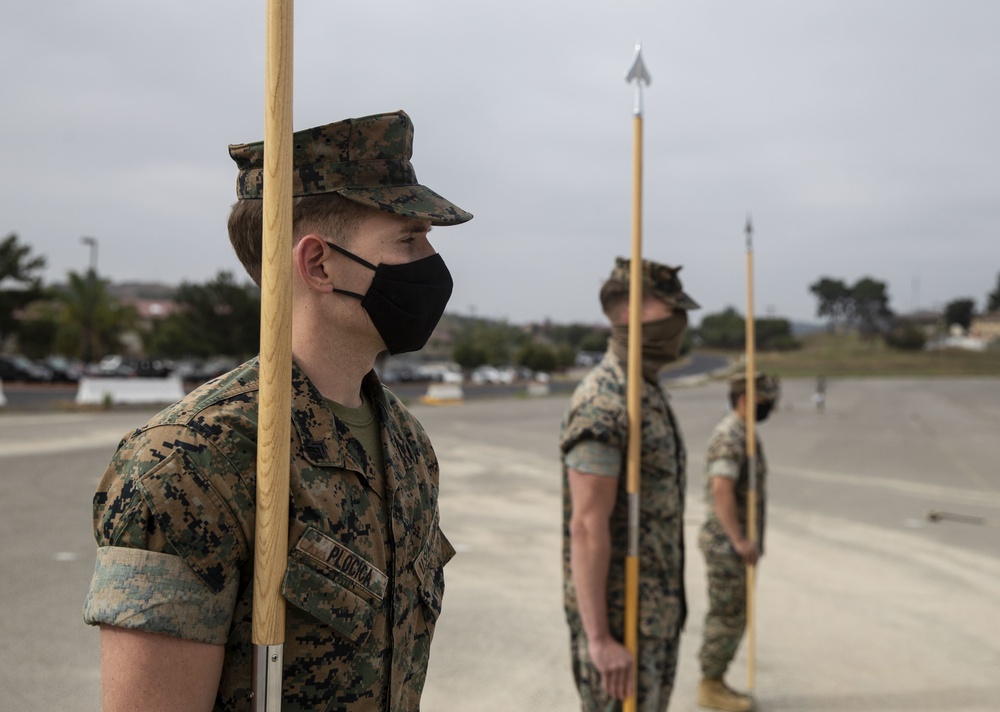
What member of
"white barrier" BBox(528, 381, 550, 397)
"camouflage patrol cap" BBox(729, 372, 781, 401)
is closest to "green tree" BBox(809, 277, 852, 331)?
"white barrier" BBox(528, 381, 550, 397)

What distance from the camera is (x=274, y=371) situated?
1.44 metres

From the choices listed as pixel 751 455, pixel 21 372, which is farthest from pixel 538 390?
pixel 751 455

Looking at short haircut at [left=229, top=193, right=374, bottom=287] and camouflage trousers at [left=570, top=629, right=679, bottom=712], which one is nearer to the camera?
short haircut at [left=229, top=193, right=374, bottom=287]

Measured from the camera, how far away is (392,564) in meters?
1.75

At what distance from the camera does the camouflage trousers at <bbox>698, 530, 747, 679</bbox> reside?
202 inches

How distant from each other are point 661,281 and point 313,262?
2.33 metres

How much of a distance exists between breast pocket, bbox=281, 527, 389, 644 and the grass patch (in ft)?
215

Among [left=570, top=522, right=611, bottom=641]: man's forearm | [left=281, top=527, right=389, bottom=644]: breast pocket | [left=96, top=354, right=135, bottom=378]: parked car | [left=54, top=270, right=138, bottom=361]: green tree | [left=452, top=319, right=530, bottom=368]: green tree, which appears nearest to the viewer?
[left=281, top=527, right=389, bottom=644]: breast pocket

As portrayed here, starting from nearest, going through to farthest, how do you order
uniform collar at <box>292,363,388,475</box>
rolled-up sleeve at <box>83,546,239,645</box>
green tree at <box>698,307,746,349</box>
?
rolled-up sleeve at <box>83,546,239,645</box> → uniform collar at <box>292,363,388,475</box> → green tree at <box>698,307,746,349</box>

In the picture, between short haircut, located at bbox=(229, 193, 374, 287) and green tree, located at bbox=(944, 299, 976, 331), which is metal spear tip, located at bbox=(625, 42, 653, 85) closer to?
short haircut, located at bbox=(229, 193, 374, 287)

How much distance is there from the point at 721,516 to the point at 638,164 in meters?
2.56

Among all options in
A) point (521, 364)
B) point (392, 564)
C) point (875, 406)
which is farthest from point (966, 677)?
point (521, 364)

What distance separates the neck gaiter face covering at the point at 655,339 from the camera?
3748 millimetres

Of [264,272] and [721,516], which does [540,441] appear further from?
[264,272]
